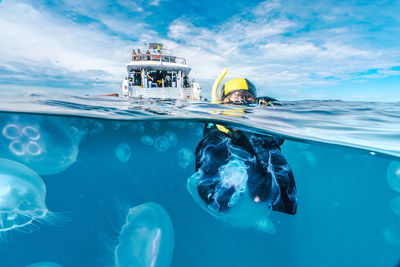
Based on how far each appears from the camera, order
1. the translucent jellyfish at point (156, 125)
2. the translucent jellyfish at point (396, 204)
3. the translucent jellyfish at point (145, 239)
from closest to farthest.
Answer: the translucent jellyfish at point (145, 239)
the translucent jellyfish at point (156, 125)
the translucent jellyfish at point (396, 204)

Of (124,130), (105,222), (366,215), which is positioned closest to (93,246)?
(105,222)

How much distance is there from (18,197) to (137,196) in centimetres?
297

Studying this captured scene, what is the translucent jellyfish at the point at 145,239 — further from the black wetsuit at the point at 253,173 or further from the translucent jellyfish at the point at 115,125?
the translucent jellyfish at the point at 115,125

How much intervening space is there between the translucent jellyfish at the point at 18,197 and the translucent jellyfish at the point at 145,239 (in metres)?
1.50

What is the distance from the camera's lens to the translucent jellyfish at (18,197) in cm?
283

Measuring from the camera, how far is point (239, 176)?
9.91 ft

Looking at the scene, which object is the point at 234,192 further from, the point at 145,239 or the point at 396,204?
the point at 396,204

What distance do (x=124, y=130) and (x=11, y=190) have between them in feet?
11.0

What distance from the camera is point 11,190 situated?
2852 mm

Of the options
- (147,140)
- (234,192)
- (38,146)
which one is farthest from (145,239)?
(147,140)

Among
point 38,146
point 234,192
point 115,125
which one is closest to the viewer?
point 234,192

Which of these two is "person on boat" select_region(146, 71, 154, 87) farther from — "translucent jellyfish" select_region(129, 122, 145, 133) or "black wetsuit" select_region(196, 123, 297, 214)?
"black wetsuit" select_region(196, 123, 297, 214)

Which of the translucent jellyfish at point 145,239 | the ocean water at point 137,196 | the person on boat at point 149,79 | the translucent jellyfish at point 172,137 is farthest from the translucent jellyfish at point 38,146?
the person on boat at point 149,79

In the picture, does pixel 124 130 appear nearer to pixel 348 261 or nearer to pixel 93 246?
pixel 93 246
